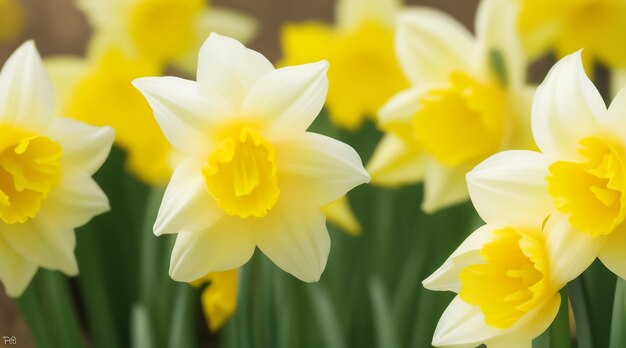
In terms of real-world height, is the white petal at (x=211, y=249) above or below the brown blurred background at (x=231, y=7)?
above

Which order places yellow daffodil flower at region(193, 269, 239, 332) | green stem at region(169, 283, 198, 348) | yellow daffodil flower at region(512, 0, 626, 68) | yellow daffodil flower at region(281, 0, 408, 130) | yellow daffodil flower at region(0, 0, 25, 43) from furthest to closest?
yellow daffodil flower at region(0, 0, 25, 43)
yellow daffodil flower at region(281, 0, 408, 130)
yellow daffodil flower at region(512, 0, 626, 68)
green stem at region(169, 283, 198, 348)
yellow daffodil flower at region(193, 269, 239, 332)

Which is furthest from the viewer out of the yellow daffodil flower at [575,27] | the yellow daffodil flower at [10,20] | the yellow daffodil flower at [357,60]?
the yellow daffodil flower at [10,20]

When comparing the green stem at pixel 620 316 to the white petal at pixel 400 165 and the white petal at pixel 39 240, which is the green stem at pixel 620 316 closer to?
the white petal at pixel 400 165

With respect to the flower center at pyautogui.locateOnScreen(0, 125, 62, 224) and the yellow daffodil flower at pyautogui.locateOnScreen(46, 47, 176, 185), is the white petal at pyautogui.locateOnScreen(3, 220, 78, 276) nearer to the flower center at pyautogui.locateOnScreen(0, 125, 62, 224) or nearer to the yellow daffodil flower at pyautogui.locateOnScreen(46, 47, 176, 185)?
the flower center at pyautogui.locateOnScreen(0, 125, 62, 224)

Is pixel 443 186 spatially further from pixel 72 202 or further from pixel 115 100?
pixel 115 100

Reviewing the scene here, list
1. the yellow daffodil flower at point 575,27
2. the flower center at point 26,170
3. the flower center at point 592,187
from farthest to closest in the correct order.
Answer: the yellow daffodil flower at point 575,27
the flower center at point 26,170
the flower center at point 592,187

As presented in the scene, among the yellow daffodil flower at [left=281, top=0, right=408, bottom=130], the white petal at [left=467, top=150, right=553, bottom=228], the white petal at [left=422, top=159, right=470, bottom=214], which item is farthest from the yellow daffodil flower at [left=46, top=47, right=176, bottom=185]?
the white petal at [left=467, top=150, right=553, bottom=228]

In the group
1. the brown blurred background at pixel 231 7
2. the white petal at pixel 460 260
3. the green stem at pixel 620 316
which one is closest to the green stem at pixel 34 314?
the white petal at pixel 460 260

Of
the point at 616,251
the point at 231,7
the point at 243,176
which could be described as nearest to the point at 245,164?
the point at 243,176
